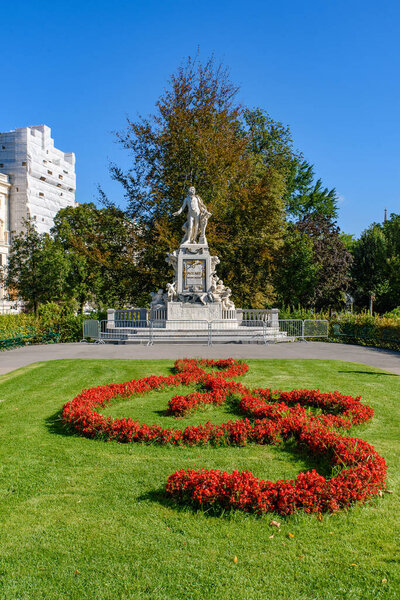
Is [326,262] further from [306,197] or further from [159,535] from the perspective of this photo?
[159,535]

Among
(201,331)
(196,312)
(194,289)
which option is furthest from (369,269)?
(201,331)

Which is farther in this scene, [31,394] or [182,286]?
[182,286]

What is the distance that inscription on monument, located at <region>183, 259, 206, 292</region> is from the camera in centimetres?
2412

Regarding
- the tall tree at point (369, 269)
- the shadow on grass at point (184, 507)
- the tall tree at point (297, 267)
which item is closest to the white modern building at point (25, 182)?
the tall tree at point (297, 267)

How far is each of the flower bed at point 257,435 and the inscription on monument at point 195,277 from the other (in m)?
12.7

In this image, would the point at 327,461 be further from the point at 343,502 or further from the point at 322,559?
the point at 322,559

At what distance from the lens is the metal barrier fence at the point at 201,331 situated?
20453mm

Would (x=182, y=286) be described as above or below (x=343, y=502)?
above

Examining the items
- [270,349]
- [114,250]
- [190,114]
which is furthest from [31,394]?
[190,114]

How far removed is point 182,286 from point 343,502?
20.0 meters

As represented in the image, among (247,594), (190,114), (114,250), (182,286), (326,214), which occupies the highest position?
(190,114)

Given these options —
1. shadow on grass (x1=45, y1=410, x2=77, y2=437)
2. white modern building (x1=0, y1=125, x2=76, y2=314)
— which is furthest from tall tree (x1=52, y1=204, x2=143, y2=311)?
shadow on grass (x1=45, y1=410, x2=77, y2=437)

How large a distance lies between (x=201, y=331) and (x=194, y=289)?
3414mm

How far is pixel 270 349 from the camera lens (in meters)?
17.5
